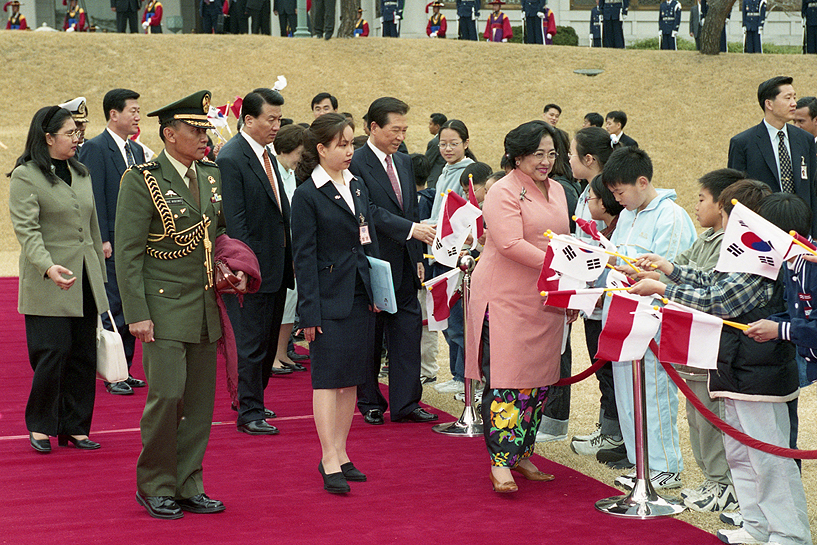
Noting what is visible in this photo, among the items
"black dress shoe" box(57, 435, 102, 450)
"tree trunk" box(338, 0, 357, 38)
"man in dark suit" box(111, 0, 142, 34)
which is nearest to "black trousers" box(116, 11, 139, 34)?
"man in dark suit" box(111, 0, 142, 34)

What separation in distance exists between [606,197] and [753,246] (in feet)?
4.75

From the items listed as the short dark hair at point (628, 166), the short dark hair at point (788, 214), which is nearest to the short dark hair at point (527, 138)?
the short dark hair at point (628, 166)

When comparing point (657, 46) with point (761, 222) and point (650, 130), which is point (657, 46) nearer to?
point (650, 130)

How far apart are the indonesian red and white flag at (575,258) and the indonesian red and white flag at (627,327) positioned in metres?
0.27

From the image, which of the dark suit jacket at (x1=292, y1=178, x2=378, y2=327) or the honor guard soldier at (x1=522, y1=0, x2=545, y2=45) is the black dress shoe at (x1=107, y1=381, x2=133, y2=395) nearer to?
the dark suit jacket at (x1=292, y1=178, x2=378, y2=327)

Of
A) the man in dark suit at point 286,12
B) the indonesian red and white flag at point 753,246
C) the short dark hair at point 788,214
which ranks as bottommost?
the indonesian red and white flag at point 753,246

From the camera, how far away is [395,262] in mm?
5680

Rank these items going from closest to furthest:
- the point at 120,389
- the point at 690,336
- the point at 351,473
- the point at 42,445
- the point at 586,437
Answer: the point at 690,336 → the point at 351,473 → the point at 42,445 → the point at 586,437 → the point at 120,389

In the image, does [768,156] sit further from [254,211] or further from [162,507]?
[162,507]

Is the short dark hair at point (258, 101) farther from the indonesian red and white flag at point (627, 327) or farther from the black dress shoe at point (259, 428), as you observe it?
the indonesian red and white flag at point (627, 327)

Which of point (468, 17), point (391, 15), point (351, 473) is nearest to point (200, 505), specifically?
point (351, 473)

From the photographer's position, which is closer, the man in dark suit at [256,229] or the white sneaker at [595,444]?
the white sneaker at [595,444]

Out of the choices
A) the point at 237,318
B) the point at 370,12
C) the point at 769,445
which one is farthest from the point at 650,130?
the point at 769,445

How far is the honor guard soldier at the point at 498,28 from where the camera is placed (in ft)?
90.3
